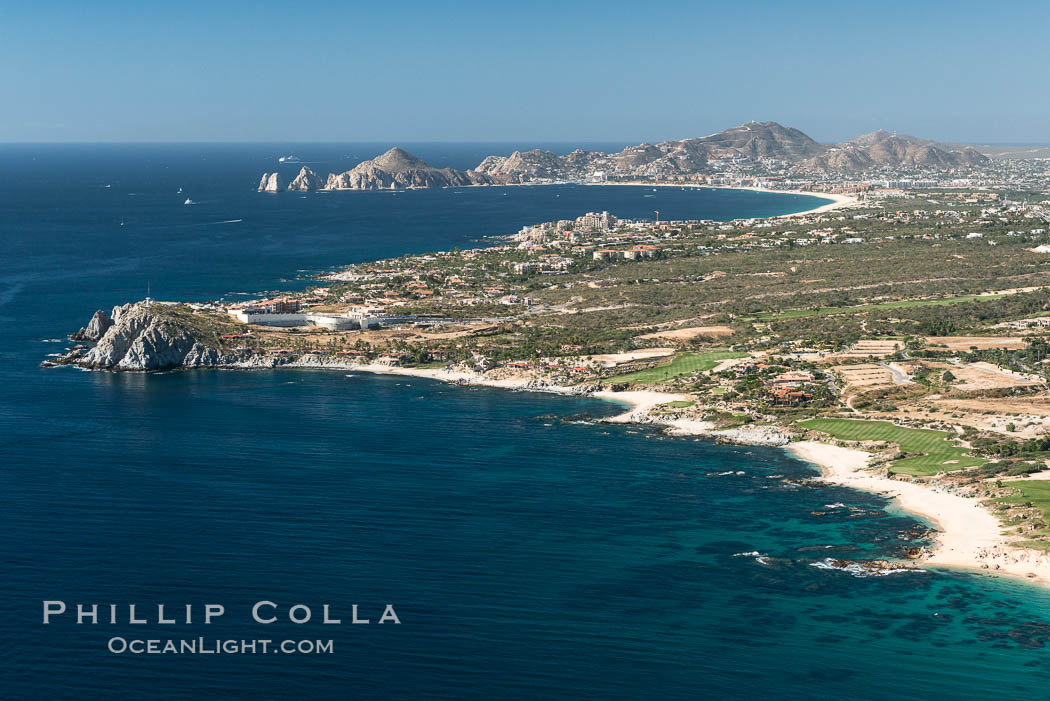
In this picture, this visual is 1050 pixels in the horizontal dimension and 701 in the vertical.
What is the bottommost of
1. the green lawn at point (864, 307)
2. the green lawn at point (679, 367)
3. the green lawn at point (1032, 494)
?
the green lawn at point (1032, 494)

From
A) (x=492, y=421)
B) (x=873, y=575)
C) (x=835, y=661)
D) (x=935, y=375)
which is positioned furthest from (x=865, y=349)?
(x=835, y=661)

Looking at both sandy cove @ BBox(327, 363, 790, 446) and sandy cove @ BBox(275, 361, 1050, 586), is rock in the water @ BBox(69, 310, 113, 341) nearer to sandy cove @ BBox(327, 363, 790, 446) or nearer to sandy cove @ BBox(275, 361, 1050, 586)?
sandy cove @ BBox(327, 363, 790, 446)

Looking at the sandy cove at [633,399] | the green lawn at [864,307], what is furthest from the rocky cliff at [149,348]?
the green lawn at [864,307]

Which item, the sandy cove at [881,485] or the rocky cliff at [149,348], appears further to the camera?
the rocky cliff at [149,348]

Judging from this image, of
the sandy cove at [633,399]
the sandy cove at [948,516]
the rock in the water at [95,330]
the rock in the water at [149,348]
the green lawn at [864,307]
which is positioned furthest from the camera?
the green lawn at [864,307]

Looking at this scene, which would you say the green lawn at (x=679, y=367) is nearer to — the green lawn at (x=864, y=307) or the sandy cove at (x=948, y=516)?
the sandy cove at (x=948, y=516)

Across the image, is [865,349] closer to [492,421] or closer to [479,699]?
→ [492,421]
